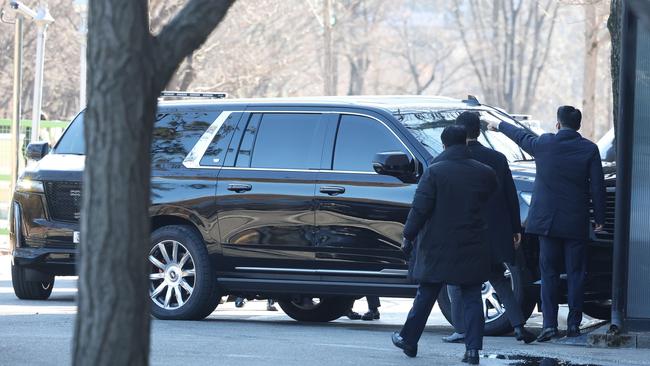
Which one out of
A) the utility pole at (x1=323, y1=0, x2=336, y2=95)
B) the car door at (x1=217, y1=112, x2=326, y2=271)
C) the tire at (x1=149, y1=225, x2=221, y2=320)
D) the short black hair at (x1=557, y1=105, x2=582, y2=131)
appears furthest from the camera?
the utility pole at (x1=323, y1=0, x2=336, y2=95)

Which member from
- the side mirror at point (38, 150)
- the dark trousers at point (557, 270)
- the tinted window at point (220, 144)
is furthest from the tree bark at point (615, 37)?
the side mirror at point (38, 150)

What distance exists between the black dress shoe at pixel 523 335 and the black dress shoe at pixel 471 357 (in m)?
1.10

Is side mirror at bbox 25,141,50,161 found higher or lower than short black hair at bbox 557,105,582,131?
lower

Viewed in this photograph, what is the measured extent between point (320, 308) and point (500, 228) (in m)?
3.27

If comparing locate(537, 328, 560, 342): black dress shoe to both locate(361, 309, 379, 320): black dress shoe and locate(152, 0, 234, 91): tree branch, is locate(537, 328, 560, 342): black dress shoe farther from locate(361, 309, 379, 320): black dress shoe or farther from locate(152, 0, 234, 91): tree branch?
locate(152, 0, 234, 91): tree branch

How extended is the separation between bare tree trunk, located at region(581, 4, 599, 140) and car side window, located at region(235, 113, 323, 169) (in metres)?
19.9

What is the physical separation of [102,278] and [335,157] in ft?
19.9

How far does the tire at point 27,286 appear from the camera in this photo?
13531mm

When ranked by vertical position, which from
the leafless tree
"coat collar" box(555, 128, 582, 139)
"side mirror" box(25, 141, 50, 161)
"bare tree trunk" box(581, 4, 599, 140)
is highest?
the leafless tree

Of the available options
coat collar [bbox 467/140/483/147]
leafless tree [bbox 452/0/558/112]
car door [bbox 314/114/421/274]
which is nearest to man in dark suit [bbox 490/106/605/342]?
coat collar [bbox 467/140/483/147]

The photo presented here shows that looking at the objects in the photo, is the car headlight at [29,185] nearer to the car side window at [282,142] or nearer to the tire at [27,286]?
the tire at [27,286]

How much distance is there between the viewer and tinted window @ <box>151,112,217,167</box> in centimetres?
1192

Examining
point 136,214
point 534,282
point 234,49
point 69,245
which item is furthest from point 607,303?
point 234,49

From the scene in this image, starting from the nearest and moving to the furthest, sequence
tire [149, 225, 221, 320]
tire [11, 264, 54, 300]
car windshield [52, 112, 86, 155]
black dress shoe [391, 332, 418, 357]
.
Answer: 1. black dress shoe [391, 332, 418, 357]
2. tire [149, 225, 221, 320]
3. car windshield [52, 112, 86, 155]
4. tire [11, 264, 54, 300]
